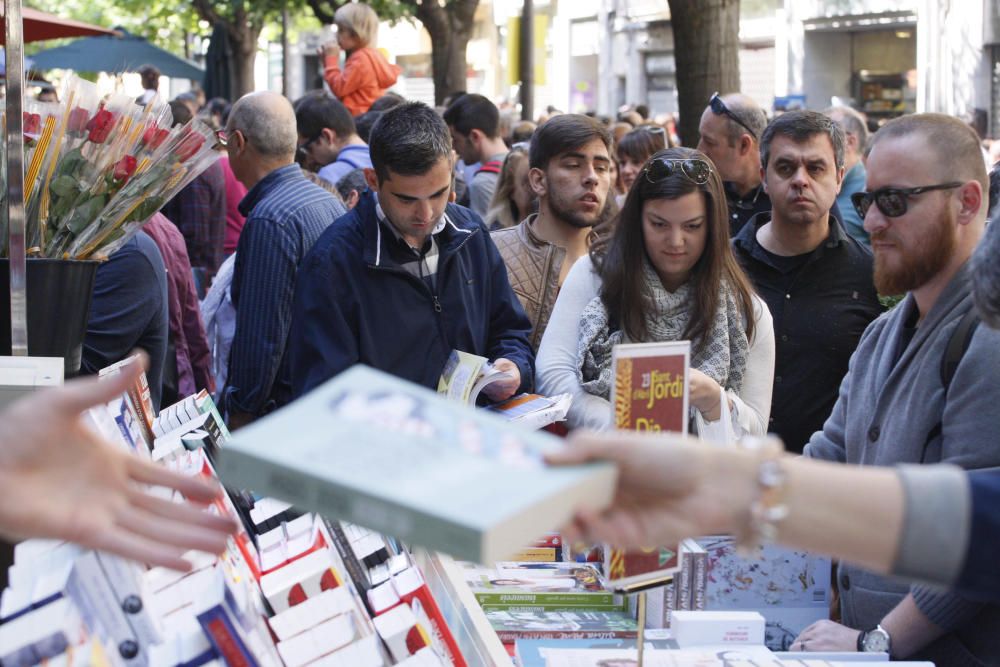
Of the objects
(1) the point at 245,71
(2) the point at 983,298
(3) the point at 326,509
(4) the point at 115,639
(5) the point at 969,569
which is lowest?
(4) the point at 115,639

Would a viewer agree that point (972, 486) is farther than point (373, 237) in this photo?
No

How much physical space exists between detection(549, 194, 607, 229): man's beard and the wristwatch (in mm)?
2205

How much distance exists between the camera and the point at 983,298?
190cm

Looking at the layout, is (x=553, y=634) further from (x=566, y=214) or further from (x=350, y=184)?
(x=350, y=184)

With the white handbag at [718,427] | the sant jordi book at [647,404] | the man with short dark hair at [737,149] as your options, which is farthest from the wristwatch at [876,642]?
the man with short dark hair at [737,149]

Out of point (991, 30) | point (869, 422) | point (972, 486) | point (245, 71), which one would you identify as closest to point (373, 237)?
point (869, 422)

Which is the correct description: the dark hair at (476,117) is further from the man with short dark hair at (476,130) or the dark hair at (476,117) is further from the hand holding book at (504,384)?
the hand holding book at (504,384)

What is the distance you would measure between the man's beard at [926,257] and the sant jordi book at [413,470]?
4.88ft

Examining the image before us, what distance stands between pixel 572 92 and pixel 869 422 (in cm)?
2985

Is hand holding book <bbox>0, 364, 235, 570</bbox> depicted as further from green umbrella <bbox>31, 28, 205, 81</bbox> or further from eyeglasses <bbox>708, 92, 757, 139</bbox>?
green umbrella <bbox>31, 28, 205, 81</bbox>

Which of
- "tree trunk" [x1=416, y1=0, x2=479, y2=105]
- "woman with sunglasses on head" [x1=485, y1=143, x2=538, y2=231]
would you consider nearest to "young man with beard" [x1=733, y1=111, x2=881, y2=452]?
"woman with sunglasses on head" [x1=485, y1=143, x2=538, y2=231]

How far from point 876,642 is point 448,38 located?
13427mm

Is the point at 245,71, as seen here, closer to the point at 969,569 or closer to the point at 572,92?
the point at 572,92

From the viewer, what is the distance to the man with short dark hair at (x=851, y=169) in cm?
566
